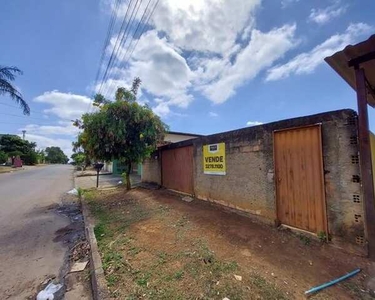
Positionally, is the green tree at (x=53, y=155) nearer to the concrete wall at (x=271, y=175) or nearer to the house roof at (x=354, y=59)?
the concrete wall at (x=271, y=175)

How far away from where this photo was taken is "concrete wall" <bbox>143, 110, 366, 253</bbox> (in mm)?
3412

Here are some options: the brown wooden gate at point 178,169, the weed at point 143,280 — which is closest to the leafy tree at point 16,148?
the brown wooden gate at point 178,169

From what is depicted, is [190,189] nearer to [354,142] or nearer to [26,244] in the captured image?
[26,244]

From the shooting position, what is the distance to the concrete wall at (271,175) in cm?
341

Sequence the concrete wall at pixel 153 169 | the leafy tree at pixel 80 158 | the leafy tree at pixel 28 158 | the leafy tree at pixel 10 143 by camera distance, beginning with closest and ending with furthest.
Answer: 1. the concrete wall at pixel 153 169
2. the leafy tree at pixel 80 158
3. the leafy tree at pixel 10 143
4. the leafy tree at pixel 28 158

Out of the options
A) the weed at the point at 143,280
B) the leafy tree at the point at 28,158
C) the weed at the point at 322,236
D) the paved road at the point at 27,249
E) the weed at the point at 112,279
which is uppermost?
the leafy tree at the point at 28,158

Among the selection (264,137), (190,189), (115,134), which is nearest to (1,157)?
(115,134)

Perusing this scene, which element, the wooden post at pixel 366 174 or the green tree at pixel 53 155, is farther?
the green tree at pixel 53 155

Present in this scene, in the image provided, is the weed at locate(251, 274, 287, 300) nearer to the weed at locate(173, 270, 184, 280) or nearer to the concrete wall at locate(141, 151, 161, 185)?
the weed at locate(173, 270, 184, 280)

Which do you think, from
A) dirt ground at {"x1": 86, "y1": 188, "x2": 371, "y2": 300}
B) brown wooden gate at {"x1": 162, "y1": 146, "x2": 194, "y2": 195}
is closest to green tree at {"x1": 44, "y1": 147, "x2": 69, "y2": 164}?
brown wooden gate at {"x1": 162, "y1": 146, "x2": 194, "y2": 195}

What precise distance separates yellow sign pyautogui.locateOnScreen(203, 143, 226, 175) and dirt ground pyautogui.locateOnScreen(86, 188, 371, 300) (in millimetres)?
1379

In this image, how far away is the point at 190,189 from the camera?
312 inches

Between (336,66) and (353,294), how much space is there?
355 centimetres

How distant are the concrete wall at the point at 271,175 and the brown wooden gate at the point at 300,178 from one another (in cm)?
11
